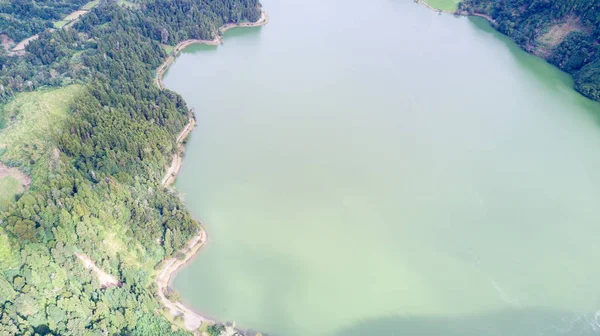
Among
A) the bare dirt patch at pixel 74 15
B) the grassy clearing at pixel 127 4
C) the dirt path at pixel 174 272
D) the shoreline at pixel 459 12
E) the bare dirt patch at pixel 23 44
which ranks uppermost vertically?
the shoreline at pixel 459 12

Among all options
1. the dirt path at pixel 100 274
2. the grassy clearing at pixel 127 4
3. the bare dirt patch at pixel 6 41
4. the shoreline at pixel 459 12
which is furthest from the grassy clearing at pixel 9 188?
the shoreline at pixel 459 12

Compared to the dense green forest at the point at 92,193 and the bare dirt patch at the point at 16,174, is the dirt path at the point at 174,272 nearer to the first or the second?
the dense green forest at the point at 92,193

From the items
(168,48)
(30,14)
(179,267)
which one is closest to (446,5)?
(168,48)

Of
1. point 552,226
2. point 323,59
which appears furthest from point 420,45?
point 552,226

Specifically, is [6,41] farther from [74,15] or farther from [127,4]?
[127,4]

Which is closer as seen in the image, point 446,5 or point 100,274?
point 100,274
